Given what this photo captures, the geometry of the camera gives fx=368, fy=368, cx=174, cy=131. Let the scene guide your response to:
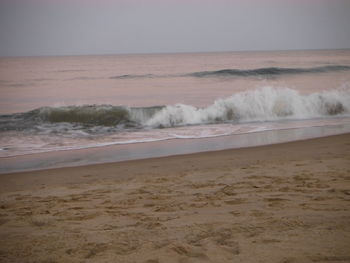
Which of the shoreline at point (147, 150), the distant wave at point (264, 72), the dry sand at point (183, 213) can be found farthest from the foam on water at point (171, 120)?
the distant wave at point (264, 72)

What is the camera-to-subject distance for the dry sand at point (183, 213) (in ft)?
9.91

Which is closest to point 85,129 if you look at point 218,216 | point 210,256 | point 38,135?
point 38,135

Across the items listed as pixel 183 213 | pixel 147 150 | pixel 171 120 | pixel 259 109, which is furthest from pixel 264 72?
pixel 183 213

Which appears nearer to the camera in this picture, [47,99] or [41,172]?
[41,172]

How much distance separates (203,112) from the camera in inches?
558

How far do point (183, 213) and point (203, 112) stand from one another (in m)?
10.4

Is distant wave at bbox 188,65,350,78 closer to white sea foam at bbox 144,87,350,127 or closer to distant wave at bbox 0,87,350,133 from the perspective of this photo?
white sea foam at bbox 144,87,350,127

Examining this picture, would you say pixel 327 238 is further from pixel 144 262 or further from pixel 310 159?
pixel 310 159

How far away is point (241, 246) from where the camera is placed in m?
3.04

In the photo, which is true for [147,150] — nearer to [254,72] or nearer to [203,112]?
[203,112]

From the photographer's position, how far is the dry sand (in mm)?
3020

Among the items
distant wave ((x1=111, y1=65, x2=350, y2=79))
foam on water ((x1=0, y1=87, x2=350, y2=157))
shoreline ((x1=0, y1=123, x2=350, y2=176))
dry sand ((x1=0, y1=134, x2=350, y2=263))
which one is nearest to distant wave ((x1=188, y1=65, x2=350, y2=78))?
distant wave ((x1=111, y1=65, x2=350, y2=79))

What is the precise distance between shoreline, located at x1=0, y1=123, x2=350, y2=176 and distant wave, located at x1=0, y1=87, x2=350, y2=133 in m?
3.61

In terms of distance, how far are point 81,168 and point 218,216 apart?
374 cm
